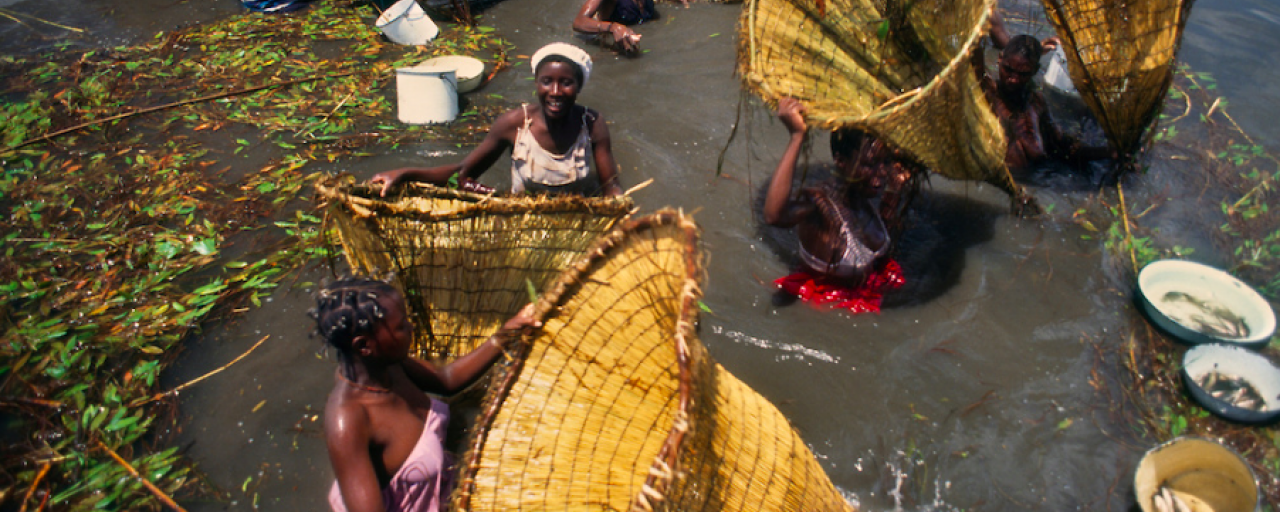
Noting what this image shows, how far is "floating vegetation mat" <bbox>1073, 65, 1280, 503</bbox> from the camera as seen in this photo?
340cm

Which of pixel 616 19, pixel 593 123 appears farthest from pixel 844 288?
pixel 616 19

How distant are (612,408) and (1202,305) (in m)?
3.80

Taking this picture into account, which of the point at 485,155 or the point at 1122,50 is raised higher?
the point at 1122,50

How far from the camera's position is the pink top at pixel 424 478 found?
236 centimetres

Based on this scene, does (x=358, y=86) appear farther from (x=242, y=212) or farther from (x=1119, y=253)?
(x=1119, y=253)

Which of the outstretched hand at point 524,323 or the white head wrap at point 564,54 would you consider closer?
the outstretched hand at point 524,323

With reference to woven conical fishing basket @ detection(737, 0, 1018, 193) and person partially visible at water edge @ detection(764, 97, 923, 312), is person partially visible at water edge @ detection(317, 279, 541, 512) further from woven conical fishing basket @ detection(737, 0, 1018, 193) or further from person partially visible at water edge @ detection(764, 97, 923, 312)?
person partially visible at water edge @ detection(764, 97, 923, 312)

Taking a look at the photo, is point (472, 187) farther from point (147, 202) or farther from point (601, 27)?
point (601, 27)

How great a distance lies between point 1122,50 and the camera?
4.29m

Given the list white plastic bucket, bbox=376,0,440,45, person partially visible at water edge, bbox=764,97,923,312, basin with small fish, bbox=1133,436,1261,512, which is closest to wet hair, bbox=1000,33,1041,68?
person partially visible at water edge, bbox=764,97,923,312

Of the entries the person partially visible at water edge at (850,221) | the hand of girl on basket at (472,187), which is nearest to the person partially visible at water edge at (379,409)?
the hand of girl on basket at (472,187)

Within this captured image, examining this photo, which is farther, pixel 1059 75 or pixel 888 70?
pixel 1059 75

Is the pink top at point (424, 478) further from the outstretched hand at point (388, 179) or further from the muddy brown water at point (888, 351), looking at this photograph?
the outstretched hand at point (388, 179)

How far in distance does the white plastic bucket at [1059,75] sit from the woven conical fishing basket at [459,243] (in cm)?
492
